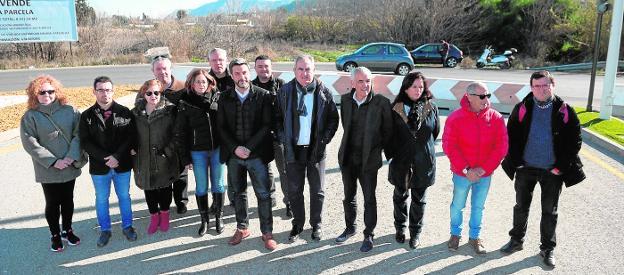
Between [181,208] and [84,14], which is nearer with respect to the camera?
[181,208]

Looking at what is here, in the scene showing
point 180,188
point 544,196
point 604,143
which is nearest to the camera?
point 544,196

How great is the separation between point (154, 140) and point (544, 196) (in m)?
3.75

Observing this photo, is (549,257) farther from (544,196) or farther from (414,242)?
(414,242)

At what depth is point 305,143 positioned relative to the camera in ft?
14.2

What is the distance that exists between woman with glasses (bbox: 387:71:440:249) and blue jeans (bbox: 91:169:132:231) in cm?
265

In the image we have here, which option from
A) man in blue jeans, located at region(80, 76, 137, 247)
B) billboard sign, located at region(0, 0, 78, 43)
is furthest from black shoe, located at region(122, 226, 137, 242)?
billboard sign, located at region(0, 0, 78, 43)

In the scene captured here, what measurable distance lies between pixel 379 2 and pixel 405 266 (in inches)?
1516

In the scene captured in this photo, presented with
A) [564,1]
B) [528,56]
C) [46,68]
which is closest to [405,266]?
[46,68]

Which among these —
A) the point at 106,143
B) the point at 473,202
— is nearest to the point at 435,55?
the point at 473,202

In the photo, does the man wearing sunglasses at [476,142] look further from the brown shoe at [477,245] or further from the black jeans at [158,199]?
the black jeans at [158,199]

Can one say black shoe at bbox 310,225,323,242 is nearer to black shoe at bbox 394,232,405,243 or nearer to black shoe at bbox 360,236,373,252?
black shoe at bbox 360,236,373,252

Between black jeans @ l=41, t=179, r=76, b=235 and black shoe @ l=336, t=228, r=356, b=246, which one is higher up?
black jeans @ l=41, t=179, r=76, b=235

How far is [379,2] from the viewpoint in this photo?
3984 cm

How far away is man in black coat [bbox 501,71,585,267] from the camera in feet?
12.8
